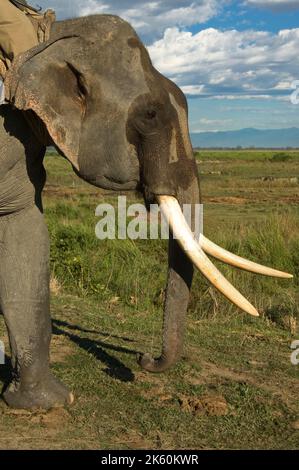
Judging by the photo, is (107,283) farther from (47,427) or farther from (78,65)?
(78,65)

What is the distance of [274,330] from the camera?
7.33m

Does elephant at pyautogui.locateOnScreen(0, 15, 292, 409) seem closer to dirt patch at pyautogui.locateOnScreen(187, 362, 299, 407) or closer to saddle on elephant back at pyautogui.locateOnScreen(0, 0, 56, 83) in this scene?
saddle on elephant back at pyautogui.locateOnScreen(0, 0, 56, 83)

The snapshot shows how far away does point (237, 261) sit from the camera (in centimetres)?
407

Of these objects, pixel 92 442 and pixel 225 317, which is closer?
pixel 92 442

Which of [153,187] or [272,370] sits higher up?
[153,187]

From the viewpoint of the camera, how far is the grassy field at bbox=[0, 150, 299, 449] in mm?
4535

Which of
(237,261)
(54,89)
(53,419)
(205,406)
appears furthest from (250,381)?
(54,89)

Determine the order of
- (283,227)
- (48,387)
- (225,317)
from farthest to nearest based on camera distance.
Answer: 1. (283,227)
2. (225,317)
3. (48,387)

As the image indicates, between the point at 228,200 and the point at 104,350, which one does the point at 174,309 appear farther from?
the point at 228,200

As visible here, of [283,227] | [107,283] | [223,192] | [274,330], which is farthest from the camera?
[223,192]

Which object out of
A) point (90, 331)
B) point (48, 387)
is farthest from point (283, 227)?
point (48, 387)

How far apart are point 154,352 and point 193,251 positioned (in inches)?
94.7

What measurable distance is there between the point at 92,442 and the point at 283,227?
9.18 m
